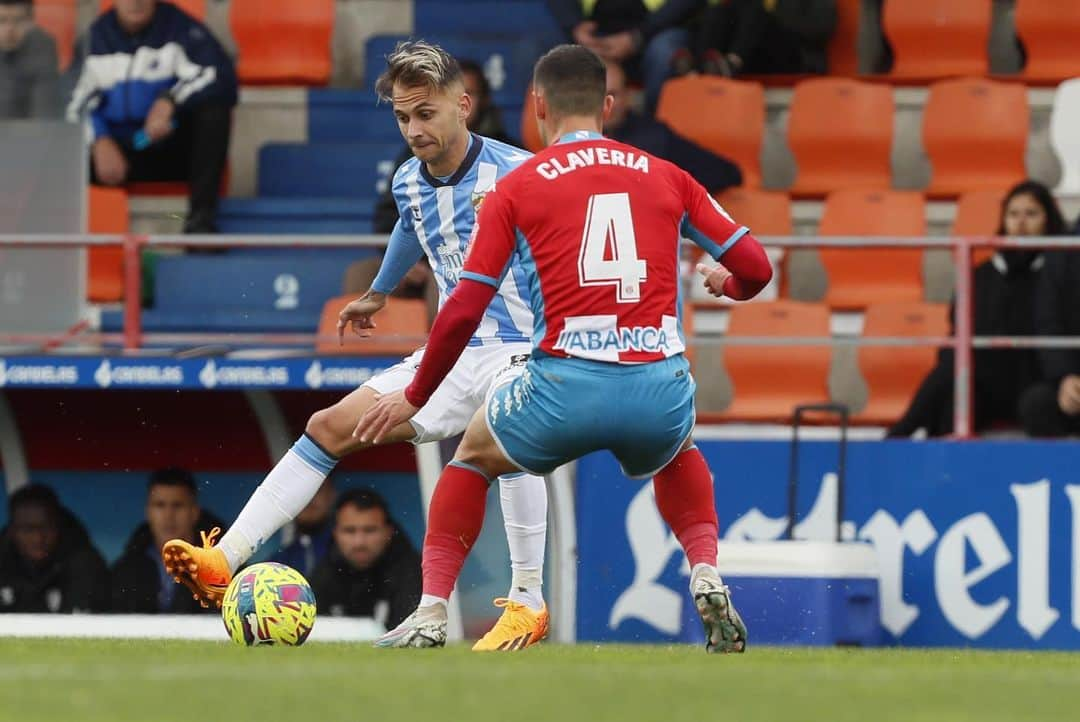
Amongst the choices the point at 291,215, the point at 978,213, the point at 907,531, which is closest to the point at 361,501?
the point at 907,531

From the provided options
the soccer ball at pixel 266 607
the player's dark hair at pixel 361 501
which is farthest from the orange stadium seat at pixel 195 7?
the soccer ball at pixel 266 607

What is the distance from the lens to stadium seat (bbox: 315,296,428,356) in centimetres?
1099

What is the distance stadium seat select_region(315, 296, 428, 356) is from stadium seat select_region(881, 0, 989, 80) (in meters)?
3.90

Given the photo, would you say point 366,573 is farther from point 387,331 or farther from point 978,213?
point 978,213

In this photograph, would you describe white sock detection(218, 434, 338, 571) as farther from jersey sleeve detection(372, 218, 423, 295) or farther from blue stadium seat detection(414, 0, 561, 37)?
blue stadium seat detection(414, 0, 561, 37)

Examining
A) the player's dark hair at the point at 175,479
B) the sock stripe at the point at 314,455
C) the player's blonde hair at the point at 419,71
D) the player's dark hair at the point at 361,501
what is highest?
the player's blonde hair at the point at 419,71

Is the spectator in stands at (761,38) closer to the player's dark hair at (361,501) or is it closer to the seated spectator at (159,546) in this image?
the player's dark hair at (361,501)

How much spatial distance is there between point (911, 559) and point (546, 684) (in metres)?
5.56

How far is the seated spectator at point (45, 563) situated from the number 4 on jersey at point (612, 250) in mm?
5522

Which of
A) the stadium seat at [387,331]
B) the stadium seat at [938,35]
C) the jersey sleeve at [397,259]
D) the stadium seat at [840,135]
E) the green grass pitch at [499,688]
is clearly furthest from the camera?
the stadium seat at [938,35]

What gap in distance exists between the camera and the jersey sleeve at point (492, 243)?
22.1 ft

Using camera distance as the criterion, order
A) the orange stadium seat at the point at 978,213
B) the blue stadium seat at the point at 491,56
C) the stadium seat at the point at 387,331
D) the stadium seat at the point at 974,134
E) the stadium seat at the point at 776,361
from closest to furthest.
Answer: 1. the stadium seat at the point at 387,331
2. the stadium seat at the point at 776,361
3. the orange stadium seat at the point at 978,213
4. the stadium seat at the point at 974,134
5. the blue stadium seat at the point at 491,56

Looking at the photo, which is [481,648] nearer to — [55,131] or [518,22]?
[55,131]

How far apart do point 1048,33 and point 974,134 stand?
906 mm
